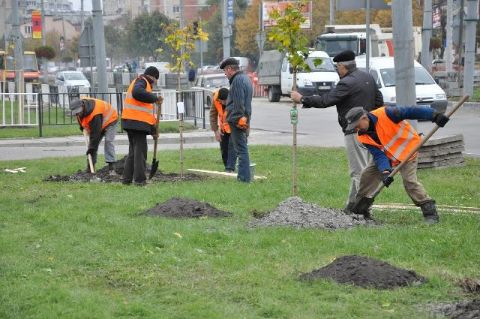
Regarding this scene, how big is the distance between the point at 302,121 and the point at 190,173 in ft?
53.0

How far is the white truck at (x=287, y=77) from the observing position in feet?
133

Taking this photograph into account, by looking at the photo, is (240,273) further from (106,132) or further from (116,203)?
(106,132)

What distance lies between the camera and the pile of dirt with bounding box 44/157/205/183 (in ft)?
51.1

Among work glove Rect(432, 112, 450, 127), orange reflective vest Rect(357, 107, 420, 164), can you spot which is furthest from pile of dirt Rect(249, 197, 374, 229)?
work glove Rect(432, 112, 450, 127)

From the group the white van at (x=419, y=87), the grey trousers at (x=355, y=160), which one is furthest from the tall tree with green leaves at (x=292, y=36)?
the white van at (x=419, y=87)

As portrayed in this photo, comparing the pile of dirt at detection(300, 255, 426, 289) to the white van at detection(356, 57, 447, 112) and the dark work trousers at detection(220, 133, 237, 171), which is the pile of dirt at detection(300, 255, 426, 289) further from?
the white van at detection(356, 57, 447, 112)

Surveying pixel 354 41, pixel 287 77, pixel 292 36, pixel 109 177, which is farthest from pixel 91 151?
pixel 354 41

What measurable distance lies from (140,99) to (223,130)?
2.42m

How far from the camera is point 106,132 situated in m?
16.1

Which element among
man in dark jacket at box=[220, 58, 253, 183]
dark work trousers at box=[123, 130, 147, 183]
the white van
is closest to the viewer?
man in dark jacket at box=[220, 58, 253, 183]

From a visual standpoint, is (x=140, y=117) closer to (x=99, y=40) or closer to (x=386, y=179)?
(x=386, y=179)

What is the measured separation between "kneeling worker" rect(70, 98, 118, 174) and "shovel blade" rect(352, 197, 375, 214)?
6.00m

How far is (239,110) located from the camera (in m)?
14.1

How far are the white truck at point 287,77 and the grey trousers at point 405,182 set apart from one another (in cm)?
2669
